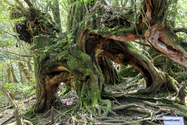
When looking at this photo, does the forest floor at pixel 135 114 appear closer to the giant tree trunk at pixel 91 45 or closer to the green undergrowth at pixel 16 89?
the giant tree trunk at pixel 91 45

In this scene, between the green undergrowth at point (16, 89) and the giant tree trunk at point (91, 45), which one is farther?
the green undergrowth at point (16, 89)

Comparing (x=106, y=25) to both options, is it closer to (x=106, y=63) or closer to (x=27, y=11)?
(x=27, y=11)

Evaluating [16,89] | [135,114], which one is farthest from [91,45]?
[16,89]

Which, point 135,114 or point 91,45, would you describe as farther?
point 91,45

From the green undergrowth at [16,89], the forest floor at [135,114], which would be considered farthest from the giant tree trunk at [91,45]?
the green undergrowth at [16,89]

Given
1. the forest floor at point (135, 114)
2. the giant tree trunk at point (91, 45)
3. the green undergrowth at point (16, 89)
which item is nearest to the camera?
the forest floor at point (135, 114)

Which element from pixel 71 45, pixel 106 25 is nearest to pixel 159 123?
pixel 106 25

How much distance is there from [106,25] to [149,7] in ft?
4.76

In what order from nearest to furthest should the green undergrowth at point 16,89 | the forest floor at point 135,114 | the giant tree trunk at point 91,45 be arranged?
the forest floor at point 135,114
the giant tree trunk at point 91,45
the green undergrowth at point 16,89

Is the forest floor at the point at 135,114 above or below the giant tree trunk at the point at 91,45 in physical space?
below

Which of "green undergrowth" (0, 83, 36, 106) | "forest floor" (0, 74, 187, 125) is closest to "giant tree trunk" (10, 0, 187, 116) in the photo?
"forest floor" (0, 74, 187, 125)

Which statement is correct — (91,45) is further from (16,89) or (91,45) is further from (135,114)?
(16,89)

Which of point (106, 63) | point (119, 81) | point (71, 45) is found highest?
point (71, 45)

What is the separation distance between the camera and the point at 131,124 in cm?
315
